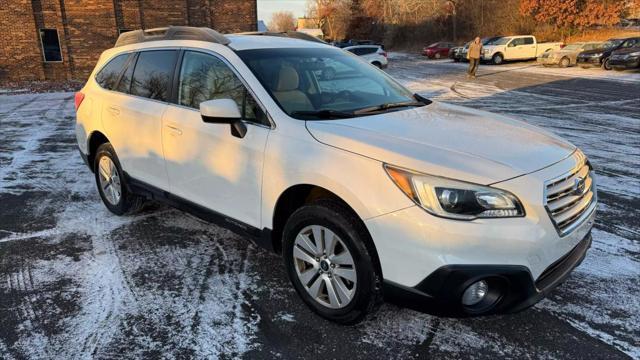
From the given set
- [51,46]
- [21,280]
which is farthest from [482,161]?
[51,46]

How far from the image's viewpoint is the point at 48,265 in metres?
4.00

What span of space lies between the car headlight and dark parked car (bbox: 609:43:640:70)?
23.5 meters

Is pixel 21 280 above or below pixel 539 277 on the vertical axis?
below

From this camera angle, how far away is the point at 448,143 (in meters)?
2.89

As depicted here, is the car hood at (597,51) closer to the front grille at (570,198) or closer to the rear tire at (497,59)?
the rear tire at (497,59)

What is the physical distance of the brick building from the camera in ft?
74.2

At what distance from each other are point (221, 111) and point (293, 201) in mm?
771

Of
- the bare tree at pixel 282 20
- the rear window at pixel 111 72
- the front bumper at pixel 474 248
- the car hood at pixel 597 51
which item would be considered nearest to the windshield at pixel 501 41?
the car hood at pixel 597 51

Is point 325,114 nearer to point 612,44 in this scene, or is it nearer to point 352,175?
point 352,175

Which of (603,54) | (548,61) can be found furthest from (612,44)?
(548,61)

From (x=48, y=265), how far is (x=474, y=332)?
3.36 meters

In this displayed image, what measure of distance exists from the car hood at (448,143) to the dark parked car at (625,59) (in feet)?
73.2

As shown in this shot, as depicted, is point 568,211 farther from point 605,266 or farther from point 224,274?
point 224,274

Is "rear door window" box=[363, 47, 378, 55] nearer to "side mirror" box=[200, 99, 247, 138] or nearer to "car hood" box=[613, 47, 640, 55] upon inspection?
"car hood" box=[613, 47, 640, 55]
